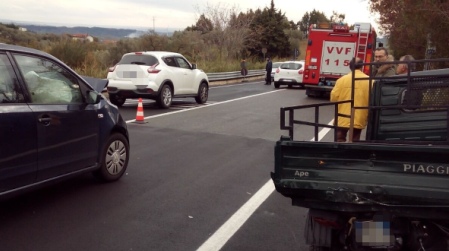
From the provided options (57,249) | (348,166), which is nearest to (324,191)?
(348,166)

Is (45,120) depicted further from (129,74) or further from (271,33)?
(271,33)

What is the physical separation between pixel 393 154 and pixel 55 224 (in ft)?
11.0

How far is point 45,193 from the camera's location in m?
6.02

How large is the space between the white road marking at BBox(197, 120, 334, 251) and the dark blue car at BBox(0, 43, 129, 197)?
1.86 meters

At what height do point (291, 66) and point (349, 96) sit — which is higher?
point (349, 96)

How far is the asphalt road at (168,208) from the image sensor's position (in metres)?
4.65

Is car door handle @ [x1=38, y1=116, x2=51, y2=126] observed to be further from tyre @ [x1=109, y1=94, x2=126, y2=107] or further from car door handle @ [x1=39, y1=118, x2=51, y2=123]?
tyre @ [x1=109, y1=94, x2=126, y2=107]

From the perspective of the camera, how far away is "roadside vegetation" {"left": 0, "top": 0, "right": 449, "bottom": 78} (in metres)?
18.7

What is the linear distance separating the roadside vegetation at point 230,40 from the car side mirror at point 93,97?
1078 centimetres

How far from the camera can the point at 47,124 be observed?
5.13 m

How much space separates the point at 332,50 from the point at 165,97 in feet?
26.2

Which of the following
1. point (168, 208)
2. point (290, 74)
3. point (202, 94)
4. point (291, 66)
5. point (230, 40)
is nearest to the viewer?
point (168, 208)

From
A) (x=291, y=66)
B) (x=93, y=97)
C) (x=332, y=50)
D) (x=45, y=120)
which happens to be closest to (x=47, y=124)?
(x=45, y=120)

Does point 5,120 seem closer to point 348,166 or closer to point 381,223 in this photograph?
point 348,166
